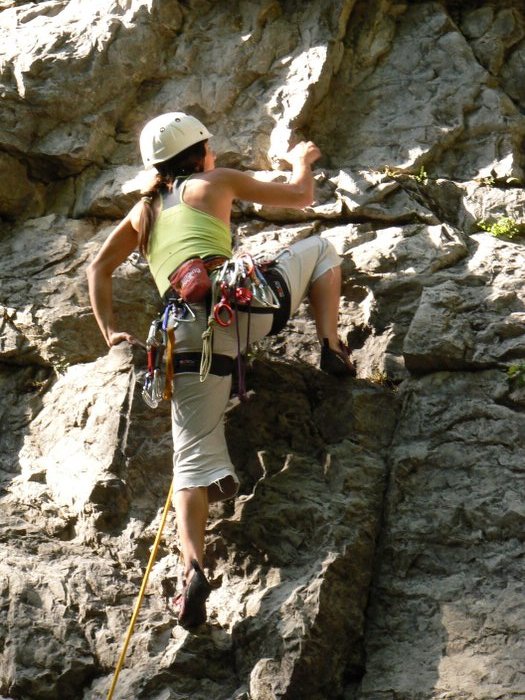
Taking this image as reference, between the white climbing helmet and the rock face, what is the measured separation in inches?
46.9

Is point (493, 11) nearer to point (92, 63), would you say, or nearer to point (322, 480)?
point (92, 63)

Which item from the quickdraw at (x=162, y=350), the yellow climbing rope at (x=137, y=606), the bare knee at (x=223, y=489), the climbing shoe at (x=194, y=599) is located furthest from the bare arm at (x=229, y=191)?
the climbing shoe at (x=194, y=599)

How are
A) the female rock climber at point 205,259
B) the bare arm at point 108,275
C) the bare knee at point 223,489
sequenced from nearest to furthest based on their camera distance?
the female rock climber at point 205,259
the bare knee at point 223,489
the bare arm at point 108,275

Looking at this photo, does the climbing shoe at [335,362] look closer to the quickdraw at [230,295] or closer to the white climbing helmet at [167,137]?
the quickdraw at [230,295]

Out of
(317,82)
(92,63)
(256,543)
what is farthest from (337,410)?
(92,63)

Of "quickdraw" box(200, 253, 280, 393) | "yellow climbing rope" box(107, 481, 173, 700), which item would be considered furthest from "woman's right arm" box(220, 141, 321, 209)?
"yellow climbing rope" box(107, 481, 173, 700)

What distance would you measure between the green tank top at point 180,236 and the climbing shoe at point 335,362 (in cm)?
79

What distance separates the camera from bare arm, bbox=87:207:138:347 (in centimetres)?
621

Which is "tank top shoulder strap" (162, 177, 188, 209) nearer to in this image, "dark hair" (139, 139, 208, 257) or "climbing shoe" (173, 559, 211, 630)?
"dark hair" (139, 139, 208, 257)

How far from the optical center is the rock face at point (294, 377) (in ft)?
16.9

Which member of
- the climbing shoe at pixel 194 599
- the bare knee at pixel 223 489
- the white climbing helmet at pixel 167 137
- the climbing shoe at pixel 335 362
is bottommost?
the climbing shoe at pixel 194 599

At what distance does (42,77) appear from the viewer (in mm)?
7715

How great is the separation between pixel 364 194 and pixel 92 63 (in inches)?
91.2

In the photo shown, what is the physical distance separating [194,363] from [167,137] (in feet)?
4.39
